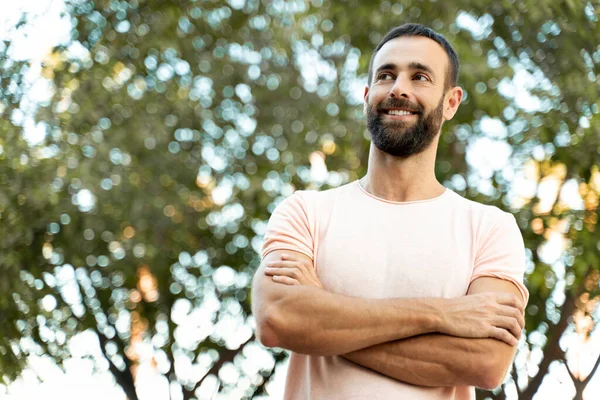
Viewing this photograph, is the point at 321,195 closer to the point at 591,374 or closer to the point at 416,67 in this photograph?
the point at 416,67

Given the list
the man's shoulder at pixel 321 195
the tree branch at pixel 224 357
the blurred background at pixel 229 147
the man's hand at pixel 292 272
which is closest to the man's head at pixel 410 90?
the man's shoulder at pixel 321 195

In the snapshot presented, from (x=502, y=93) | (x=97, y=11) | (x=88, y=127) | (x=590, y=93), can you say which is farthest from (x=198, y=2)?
(x=590, y=93)

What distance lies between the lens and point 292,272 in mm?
2178

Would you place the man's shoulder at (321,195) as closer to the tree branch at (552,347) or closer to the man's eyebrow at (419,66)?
the man's eyebrow at (419,66)

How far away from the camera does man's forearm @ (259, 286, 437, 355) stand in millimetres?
2076

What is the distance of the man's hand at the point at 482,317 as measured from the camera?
6.94ft

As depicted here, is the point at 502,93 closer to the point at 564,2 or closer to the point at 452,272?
the point at 564,2

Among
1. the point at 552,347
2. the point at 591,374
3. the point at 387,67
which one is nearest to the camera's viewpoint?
the point at 387,67

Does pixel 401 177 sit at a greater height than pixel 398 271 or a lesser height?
greater

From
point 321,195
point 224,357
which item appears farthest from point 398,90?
point 224,357

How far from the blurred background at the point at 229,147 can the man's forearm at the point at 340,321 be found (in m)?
3.61

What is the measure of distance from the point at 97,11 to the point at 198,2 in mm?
770

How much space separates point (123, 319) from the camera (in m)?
8.72

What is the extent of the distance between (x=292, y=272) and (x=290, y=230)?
14 centimetres
